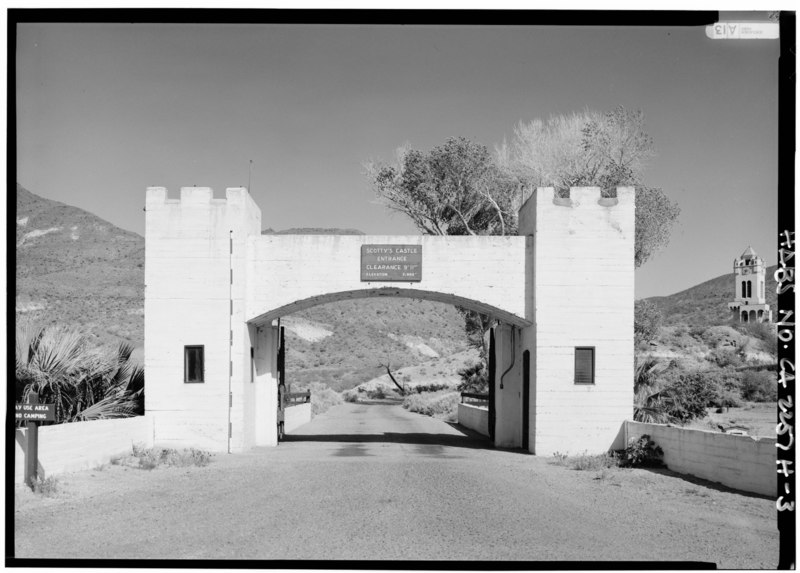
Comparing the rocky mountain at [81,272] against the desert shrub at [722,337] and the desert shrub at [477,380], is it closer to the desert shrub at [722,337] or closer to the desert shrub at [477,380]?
the desert shrub at [477,380]

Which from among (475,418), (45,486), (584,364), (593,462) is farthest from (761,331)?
(45,486)

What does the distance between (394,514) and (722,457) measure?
19.8 ft

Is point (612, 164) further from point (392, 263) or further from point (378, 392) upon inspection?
point (378, 392)

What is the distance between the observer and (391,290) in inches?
758

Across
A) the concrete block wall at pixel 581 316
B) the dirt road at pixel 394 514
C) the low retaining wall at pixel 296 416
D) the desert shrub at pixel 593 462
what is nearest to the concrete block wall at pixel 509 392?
the concrete block wall at pixel 581 316

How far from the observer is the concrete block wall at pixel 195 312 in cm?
1845

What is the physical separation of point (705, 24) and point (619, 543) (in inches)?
202

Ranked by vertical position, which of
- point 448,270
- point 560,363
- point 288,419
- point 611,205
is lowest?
point 288,419

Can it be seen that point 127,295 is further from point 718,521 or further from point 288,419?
point 718,521

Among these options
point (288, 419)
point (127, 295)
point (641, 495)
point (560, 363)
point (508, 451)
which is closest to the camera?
point (641, 495)

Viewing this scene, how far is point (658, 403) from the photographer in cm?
2036

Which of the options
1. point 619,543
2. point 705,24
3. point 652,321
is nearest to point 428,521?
point 619,543

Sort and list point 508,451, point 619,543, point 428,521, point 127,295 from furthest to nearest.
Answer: point 127,295 < point 508,451 < point 428,521 < point 619,543

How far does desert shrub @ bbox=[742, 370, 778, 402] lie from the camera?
33906 millimetres
